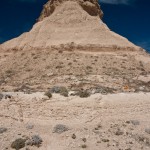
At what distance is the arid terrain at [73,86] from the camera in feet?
54.1

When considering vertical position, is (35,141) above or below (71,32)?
above

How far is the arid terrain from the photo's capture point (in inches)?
649

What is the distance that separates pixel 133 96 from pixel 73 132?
5.31 meters

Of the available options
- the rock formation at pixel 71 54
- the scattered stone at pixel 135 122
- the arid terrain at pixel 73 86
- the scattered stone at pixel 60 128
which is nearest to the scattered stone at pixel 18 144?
the arid terrain at pixel 73 86

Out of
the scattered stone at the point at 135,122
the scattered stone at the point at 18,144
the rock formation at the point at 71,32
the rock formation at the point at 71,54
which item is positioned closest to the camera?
the scattered stone at the point at 18,144

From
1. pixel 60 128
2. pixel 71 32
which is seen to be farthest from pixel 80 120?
pixel 71 32

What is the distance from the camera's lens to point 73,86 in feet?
80.1

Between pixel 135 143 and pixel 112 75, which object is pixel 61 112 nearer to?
pixel 135 143

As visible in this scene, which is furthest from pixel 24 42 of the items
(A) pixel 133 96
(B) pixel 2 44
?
(A) pixel 133 96

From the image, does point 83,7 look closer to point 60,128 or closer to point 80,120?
point 80,120

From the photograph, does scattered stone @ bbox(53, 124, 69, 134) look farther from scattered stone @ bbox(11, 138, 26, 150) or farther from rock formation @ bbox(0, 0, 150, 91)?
rock formation @ bbox(0, 0, 150, 91)

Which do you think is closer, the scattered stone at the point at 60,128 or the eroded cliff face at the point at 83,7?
the scattered stone at the point at 60,128

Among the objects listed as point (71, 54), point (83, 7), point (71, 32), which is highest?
point (83, 7)

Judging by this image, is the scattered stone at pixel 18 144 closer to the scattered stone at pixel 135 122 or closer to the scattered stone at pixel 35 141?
the scattered stone at pixel 35 141
